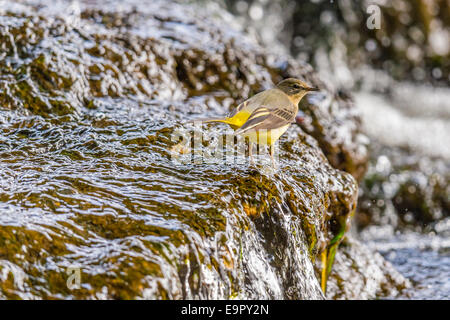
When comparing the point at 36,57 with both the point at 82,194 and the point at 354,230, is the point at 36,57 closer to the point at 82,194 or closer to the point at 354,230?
the point at 82,194

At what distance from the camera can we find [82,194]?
404 centimetres

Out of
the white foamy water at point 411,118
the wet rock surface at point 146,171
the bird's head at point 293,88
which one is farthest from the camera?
the white foamy water at point 411,118

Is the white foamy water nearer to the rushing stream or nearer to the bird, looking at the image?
the rushing stream

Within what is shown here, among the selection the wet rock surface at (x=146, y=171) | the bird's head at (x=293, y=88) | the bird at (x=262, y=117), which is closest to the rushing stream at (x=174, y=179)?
the wet rock surface at (x=146, y=171)

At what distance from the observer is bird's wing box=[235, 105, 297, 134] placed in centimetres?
439

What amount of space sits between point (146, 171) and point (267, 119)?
3.62 feet

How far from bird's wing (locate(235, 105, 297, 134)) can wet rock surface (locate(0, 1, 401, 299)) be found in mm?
431

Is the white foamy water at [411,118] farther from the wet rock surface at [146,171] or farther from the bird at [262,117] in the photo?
the bird at [262,117]

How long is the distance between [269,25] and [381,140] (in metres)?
4.11

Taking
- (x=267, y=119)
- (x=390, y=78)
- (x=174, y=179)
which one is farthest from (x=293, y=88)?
(x=390, y=78)

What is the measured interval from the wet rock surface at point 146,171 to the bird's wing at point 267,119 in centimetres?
43

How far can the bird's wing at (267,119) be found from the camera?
439cm

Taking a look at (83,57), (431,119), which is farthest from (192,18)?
(431,119)

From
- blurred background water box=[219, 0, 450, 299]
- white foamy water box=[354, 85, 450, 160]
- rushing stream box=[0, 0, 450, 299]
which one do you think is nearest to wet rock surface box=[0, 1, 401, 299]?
rushing stream box=[0, 0, 450, 299]
